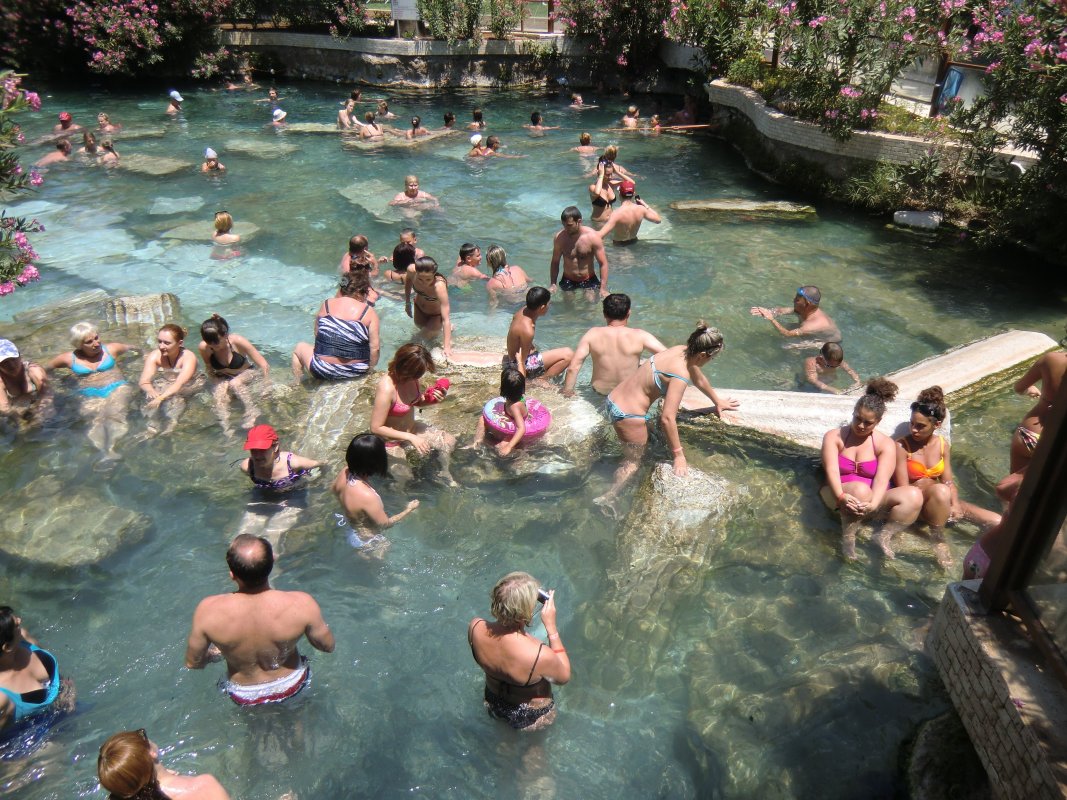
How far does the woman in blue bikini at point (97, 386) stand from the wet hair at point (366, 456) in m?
3.78

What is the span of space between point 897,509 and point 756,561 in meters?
1.14

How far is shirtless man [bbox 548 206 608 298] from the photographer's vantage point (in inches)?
383

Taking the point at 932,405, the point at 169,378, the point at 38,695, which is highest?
the point at 932,405

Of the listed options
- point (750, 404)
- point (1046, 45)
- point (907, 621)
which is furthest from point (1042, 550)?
point (1046, 45)

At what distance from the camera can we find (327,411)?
24.3 ft

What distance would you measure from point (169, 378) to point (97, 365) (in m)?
0.82

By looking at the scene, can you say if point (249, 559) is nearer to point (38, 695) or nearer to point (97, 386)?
point (38, 695)

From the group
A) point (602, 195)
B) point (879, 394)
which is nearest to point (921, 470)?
point (879, 394)

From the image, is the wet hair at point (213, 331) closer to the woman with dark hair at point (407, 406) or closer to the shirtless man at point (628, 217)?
the woman with dark hair at point (407, 406)

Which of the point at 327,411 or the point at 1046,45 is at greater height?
the point at 1046,45

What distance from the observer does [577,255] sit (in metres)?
10.0

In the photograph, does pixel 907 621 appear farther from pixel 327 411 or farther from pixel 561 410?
pixel 327 411

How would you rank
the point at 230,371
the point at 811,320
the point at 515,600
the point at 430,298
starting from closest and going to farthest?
the point at 515,600 < the point at 230,371 < the point at 430,298 < the point at 811,320

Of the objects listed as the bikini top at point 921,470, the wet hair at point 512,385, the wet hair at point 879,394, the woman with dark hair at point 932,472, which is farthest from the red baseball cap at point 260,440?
the bikini top at point 921,470
